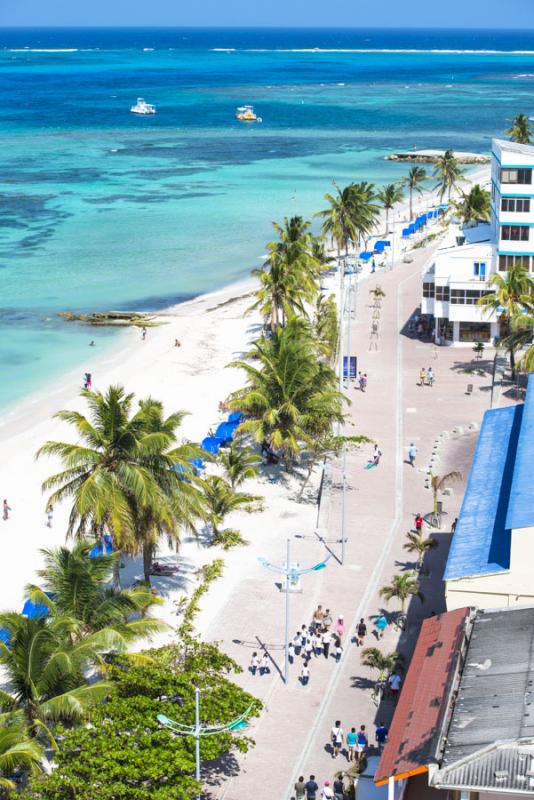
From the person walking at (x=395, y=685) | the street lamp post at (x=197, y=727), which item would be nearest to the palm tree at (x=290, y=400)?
the person walking at (x=395, y=685)

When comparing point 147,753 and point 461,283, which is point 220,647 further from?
point 461,283

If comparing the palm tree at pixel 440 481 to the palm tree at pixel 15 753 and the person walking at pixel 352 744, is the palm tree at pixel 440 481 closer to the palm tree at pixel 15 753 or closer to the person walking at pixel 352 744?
the person walking at pixel 352 744

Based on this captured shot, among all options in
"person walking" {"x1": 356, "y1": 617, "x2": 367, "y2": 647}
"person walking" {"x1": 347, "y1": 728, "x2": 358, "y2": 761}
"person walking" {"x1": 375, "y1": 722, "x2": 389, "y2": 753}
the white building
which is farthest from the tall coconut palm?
"person walking" {"x1": 347, "y1": 728, "x2": 358, "y2": 761}

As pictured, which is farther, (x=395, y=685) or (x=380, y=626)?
(x=380, y=626)

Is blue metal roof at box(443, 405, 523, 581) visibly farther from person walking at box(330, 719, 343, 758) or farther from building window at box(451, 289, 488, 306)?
building window at box(451, 289, 488, 306)

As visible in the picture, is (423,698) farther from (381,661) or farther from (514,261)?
(514,261)

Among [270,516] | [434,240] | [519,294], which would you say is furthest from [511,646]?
[434,240]

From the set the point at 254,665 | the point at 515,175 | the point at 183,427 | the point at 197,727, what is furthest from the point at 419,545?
the point at 515,175
